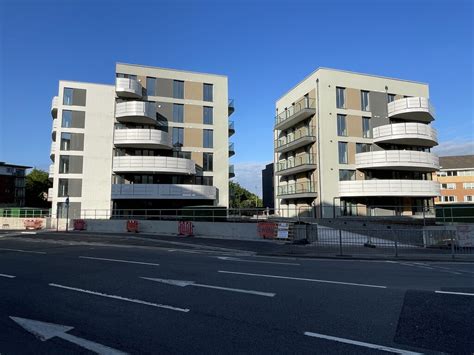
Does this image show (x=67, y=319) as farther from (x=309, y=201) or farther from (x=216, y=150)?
(x=216, y=150)

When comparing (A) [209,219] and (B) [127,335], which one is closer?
(B) [127,335]

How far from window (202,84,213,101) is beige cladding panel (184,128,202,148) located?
4.07m

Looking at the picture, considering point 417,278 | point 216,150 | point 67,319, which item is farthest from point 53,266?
point 216,150

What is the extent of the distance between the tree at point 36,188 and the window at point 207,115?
59976mm

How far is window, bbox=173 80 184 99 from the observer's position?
134 feet

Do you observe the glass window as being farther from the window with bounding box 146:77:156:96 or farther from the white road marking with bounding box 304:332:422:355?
the white road marking with bounding box 304:332:422:355

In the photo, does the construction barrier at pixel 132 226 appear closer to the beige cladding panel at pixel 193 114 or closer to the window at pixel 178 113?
the window at pixel 178 113

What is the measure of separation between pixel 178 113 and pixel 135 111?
5721 mm

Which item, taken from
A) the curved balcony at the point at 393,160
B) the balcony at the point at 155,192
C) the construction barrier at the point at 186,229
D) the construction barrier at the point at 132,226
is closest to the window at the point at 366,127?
the curved balcony at the point at 393,160

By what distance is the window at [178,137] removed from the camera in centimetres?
4016

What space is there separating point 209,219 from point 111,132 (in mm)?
19659

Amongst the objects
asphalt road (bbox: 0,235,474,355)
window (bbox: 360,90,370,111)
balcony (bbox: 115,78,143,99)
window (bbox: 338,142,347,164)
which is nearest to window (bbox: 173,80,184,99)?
balcony (bbox: 115,78,143,99)

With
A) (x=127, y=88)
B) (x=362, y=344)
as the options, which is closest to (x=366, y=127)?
(x=127, y=88)

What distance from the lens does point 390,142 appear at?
36.4 metres
